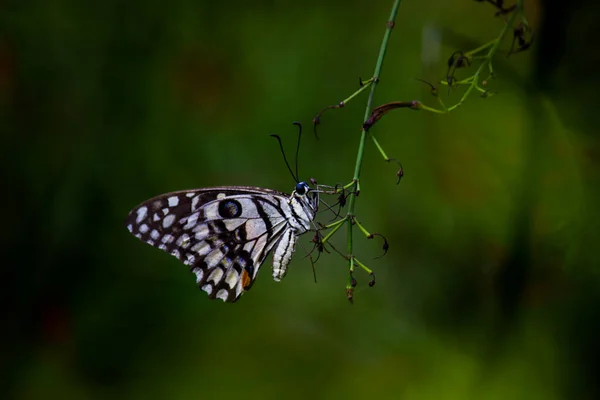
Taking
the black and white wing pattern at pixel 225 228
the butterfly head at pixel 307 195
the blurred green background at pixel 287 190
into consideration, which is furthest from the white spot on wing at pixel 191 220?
the blurred green background at pixel 287 190

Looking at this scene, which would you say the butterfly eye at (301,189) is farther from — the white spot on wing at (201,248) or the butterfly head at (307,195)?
the white spot on wing at (201,248)

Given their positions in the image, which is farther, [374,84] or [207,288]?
[207,288]

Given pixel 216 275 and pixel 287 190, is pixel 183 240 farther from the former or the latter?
pixel 287 190

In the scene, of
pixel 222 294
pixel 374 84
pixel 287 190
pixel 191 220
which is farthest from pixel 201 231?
pixel 374 84

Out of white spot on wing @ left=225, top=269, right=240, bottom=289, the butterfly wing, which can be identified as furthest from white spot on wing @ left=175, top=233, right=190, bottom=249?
white spot on wing @ left=225, top=269, right=240, bottom=289

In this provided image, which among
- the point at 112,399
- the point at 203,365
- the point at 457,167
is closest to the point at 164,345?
the point at 203,365

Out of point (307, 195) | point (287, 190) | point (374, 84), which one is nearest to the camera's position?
point (374, 84)
